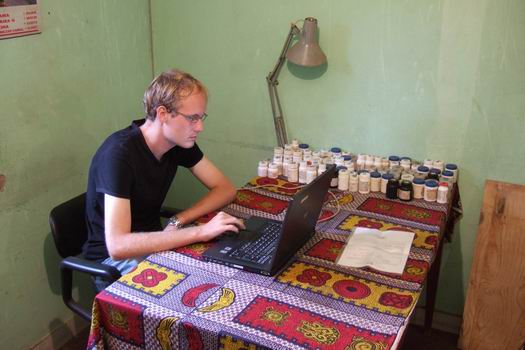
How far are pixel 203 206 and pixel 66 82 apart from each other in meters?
0.85

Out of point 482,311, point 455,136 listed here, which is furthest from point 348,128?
point 482,311

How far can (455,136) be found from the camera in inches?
92.9

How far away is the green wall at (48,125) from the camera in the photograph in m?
2.14

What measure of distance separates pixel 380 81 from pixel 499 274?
3.27ft

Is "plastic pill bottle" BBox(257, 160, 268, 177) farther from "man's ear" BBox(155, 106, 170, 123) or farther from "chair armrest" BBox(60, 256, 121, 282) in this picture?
→ "chair armrest" BBox(60, 256, 121, 282)

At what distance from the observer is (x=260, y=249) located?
1.74 m

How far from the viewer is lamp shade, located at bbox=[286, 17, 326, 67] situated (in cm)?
233

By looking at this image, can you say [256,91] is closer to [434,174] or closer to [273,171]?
[273,171]

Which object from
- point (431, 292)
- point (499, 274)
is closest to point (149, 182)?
point (431, 292)

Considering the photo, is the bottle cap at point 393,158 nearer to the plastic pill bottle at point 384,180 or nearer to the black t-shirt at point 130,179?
the plastic pill bottle at point 384,180

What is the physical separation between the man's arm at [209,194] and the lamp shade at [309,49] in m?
0.61

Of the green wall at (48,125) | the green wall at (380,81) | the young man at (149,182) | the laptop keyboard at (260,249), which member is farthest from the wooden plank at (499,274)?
the green wall at (48,125)

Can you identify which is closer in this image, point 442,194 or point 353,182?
point 442,194

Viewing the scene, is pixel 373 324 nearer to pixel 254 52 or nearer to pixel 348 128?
pixel 348 128
